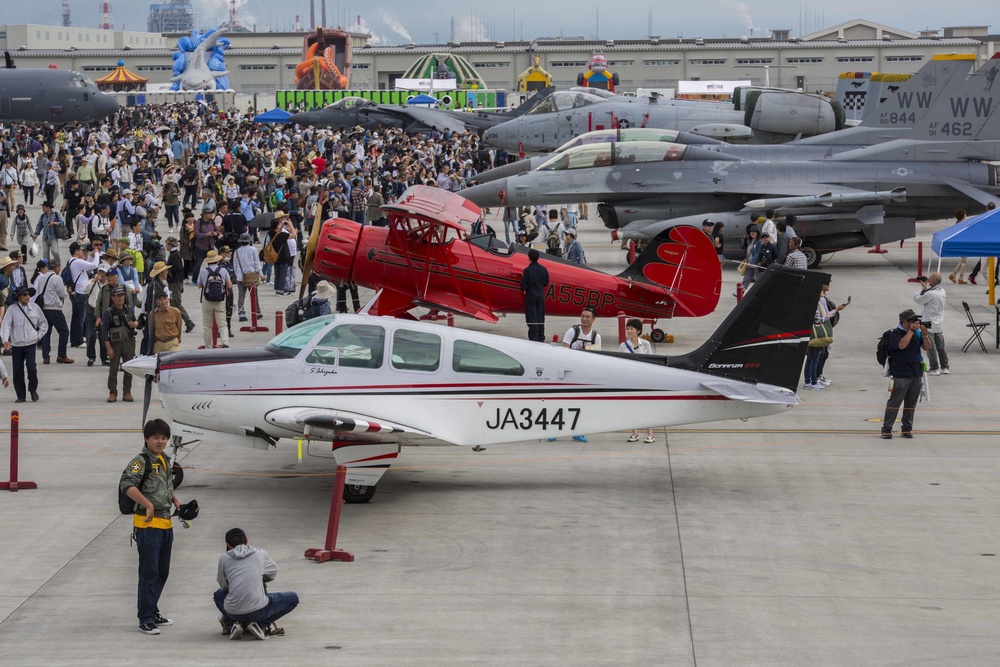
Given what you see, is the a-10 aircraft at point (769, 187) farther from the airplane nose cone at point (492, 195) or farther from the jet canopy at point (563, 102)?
the jet canopy at point (563, 102)

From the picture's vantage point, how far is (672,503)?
12.0 meters

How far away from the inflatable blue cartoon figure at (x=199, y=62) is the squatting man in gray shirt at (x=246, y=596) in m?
105

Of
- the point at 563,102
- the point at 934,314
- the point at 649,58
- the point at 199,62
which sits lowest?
the point at 934,314

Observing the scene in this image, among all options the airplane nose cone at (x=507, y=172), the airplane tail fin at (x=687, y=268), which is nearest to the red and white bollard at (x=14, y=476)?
the airplane tail fin at (x=687, y=268)

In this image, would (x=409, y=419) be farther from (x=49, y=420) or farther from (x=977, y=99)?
(x=977, y=99)

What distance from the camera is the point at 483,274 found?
62.9 ft

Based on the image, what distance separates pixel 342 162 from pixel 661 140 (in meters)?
16.5

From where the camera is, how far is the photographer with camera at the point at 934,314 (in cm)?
1723

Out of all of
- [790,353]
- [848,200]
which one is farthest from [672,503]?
[848,200]

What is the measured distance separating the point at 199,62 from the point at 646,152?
294ft

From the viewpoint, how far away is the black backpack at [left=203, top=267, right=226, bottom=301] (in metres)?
18.3

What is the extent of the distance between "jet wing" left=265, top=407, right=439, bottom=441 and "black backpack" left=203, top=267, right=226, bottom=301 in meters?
6.97

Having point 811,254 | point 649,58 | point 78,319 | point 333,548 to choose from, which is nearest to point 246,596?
point 333,548

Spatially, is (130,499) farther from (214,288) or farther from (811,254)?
(811,254)
